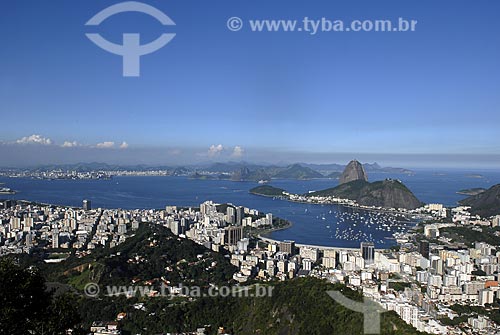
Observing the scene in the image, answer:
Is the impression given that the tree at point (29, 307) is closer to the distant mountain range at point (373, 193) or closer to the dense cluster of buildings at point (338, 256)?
the dense cluster of buildings at point (338, 256)

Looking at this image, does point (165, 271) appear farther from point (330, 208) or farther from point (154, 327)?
point (330, 208)

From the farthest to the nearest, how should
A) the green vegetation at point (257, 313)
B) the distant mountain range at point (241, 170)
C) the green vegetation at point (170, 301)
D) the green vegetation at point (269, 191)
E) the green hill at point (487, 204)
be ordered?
the distant mountain range at point (241, 170), the green vegetation at point (269, 191), the green hill at point (487, 204), the green vegetation at point (257, 313), the green vegetation at point (170, 301)

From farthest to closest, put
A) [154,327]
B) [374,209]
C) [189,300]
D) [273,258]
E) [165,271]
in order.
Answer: [374,209]
[273,258]
[165,271]
[189,300]
[154,327]

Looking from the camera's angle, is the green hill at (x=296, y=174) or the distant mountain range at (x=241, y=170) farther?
the green hill at (x=296, y=174)

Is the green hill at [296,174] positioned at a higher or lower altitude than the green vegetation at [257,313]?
higher

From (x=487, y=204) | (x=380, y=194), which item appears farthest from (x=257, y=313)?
(x=380, y=194)

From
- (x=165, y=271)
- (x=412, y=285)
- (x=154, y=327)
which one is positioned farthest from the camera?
(x=165, y=271)

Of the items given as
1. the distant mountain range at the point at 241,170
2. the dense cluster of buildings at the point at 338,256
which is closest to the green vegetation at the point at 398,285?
the dense cluster of buildings at the point at 338,256

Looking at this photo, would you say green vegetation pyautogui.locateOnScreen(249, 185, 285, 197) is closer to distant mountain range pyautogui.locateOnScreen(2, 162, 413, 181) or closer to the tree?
distant mountain range pyautogui.locateOnScreen(2, 162, 413, 181)

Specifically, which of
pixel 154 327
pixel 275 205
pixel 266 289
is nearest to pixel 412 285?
pixel 266 289
